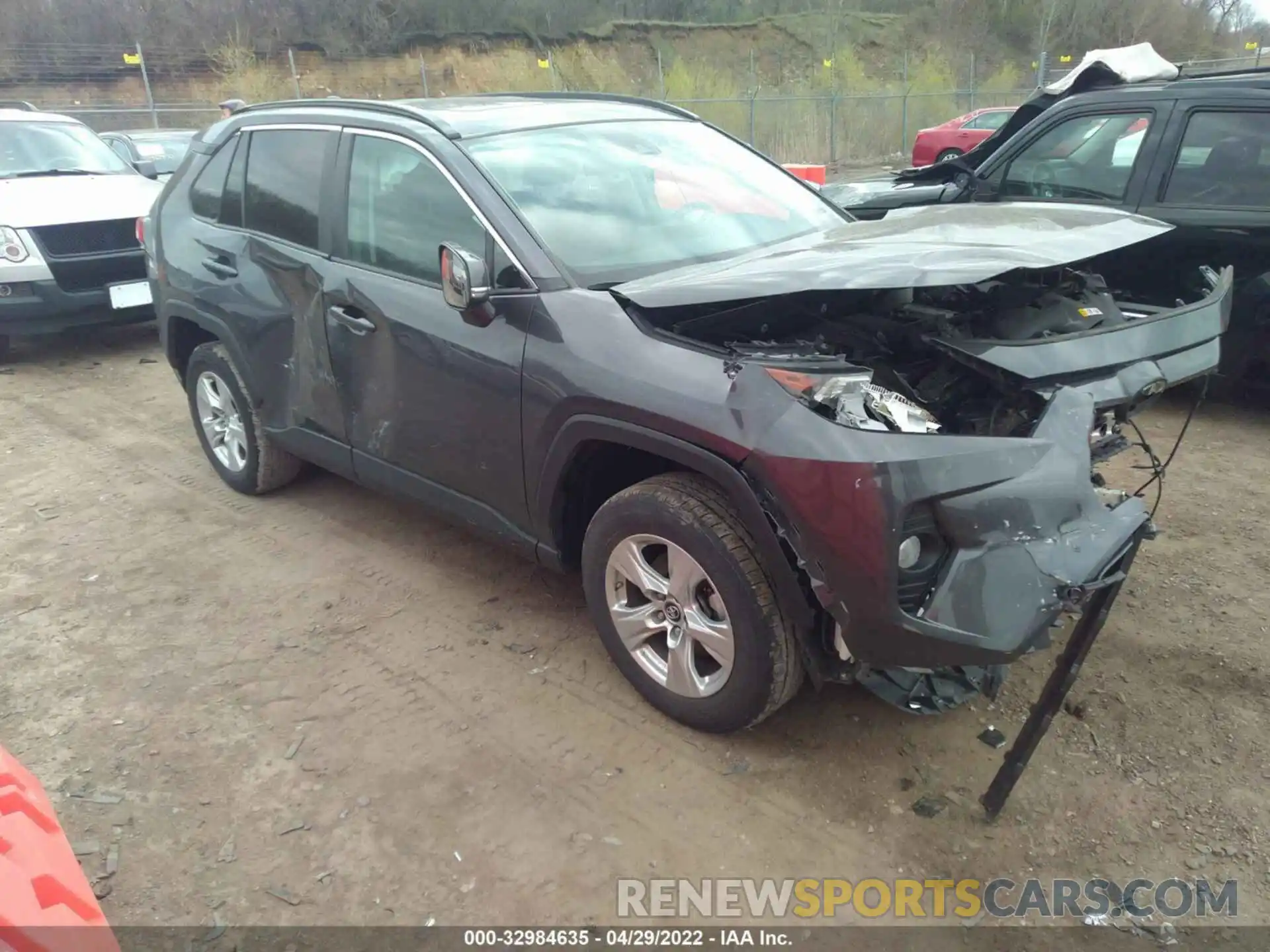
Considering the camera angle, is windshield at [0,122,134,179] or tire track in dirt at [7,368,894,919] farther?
windshield at [0,122,134,179]

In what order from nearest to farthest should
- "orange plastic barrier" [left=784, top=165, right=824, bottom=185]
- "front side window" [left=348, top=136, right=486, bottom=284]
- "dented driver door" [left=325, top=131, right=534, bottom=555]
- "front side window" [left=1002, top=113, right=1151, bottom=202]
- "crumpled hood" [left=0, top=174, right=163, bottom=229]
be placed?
"dented driver door" [left=325, top=131, right=534, bottom=555] → "front side window" [left=348, top=136, right=486, bottom=284] → "front side window" [left=1002, top=113, right=1151, bottom=202] → "crumpled hood" [left=0, top=174, right=163, bottom=229] → "orange plastic barrier" [left=784, top=165, right=824, bottom=185]

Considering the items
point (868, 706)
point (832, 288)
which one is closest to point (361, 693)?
point (868, 706)

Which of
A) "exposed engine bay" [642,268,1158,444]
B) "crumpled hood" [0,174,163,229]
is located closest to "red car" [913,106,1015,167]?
"crumpled hood" [0,174,163,229]

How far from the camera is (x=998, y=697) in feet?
9.97

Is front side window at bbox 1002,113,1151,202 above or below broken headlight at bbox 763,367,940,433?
above

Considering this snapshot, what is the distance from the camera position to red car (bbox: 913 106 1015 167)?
17.4 m

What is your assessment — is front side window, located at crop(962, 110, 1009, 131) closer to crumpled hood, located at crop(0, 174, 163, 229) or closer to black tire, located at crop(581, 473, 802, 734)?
crumpled hood, located at crop(0, 174, 163, 229)

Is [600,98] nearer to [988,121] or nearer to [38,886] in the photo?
[38,886]

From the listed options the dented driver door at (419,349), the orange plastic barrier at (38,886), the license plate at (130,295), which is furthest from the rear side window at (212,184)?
the license plate at (130,295)

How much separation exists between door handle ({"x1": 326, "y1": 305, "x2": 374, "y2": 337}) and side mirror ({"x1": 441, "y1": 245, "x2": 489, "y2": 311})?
2.27 ft

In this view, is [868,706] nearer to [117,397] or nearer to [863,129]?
[117,397]

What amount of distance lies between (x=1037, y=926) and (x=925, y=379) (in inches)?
60.9

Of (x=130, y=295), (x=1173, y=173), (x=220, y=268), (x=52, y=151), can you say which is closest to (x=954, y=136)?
(x=1173, y=173)

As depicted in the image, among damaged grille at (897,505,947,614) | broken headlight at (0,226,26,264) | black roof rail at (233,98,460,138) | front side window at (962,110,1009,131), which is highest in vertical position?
black roof rail at (233,98,460,138)
